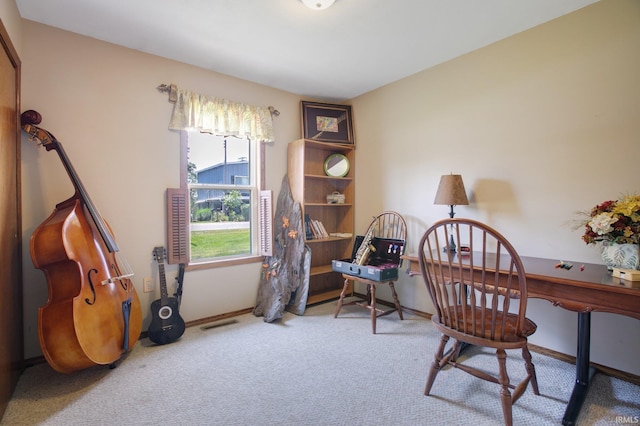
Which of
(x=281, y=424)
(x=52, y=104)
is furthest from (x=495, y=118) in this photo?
(x=52, y=104)

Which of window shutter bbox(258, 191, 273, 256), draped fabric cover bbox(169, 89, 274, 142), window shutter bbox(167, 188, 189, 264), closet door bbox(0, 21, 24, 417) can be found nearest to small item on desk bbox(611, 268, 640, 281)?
window shutter bbox(258, 191, 273, 256)

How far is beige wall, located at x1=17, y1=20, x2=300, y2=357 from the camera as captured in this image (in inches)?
86.7

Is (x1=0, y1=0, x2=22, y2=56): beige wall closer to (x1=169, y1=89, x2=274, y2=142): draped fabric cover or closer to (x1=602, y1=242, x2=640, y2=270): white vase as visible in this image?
(x1=169, y1=89, x2=274, y2=142): draped fabric cover

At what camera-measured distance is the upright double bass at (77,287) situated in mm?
1777

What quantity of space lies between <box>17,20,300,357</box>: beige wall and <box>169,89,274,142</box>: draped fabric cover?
0.11 meters

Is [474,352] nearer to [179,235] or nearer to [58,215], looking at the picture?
[179,235]

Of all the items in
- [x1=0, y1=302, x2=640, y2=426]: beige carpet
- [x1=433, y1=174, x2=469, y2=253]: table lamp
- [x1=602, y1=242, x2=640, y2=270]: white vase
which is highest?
[x1=433, y1=174, x2=469, y2=253]: table lamp

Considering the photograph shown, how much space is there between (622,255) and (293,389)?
1.99 metres

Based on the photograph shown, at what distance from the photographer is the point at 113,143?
250 centimetres

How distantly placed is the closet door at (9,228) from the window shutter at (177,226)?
940 mm

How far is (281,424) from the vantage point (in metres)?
1.57

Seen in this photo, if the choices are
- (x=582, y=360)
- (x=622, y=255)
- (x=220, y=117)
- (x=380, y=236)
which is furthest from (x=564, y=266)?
(x=220, y=117)
